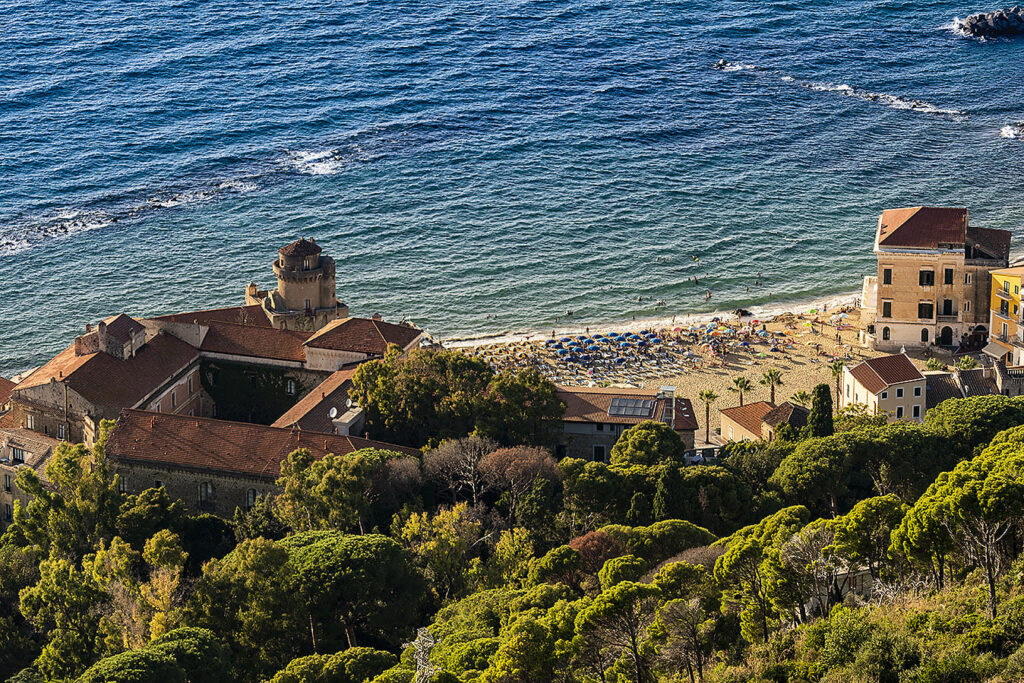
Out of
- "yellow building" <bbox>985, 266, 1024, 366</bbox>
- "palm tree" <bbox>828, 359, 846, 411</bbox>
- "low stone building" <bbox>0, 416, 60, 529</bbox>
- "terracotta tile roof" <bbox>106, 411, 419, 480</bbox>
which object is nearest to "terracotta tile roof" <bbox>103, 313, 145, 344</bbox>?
"low stone building" <bbox>0, 416, 60, 529</bbox>

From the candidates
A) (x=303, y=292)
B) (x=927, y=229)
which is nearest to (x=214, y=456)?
(x=303, y=292)

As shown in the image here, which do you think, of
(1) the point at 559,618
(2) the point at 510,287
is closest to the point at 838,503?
(1) the point at 559,618

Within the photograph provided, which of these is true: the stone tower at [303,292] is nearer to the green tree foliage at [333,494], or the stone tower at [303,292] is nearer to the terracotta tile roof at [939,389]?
the green tree foliage at [333,494]

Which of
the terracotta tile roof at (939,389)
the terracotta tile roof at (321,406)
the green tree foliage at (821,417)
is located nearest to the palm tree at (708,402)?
the green tree foliage at (821,417)

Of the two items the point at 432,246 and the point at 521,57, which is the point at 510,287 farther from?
the point at 521,57

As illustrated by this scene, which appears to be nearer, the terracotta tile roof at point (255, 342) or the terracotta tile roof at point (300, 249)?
the terracotta tile roof at point (255, 342)

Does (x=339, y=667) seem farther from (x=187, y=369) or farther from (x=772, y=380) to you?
(x=772, y=380)
